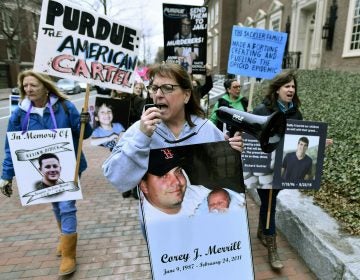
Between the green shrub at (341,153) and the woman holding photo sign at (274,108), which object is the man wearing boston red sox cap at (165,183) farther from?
the green shrub at (341,153)

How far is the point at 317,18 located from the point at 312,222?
16788 mm

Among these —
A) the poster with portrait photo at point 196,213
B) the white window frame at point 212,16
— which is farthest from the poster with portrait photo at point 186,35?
the white window frame at point 212,16

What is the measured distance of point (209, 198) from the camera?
176 cm

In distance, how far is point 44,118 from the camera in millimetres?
3076

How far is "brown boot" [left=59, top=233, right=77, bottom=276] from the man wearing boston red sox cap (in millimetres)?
1816

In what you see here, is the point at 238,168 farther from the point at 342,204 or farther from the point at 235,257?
the point at 342,204

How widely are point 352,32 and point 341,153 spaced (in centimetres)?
1222

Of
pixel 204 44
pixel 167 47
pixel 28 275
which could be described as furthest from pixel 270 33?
pixel 28 275

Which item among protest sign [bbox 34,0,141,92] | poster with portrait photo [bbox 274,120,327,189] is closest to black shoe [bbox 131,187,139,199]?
protest sign [bbox 34,0,141,92]

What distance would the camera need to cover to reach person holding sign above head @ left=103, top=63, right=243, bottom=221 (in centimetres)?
162

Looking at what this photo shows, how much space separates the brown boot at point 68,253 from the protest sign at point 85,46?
5.27ft

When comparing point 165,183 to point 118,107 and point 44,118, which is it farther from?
point 118,107

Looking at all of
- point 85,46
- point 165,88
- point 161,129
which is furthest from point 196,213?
point 85,46

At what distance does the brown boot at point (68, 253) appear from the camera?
121 inches
